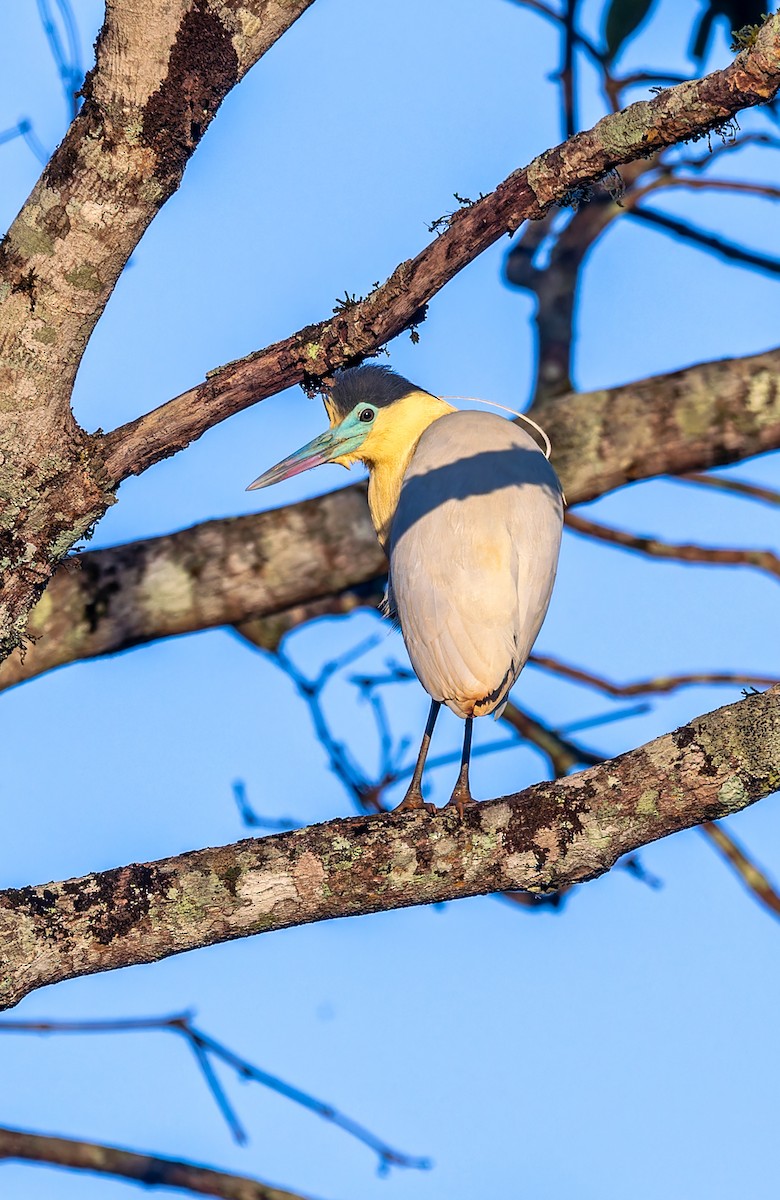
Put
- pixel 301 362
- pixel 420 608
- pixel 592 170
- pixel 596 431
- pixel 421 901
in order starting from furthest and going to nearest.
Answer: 1. pixel 596 431
2. pixel 420 608
3. pixel 421 901
4. pixel 301 362
5. pixel 592 170

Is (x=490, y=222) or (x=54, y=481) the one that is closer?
(x=490, y=222)

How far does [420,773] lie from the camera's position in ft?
15.2

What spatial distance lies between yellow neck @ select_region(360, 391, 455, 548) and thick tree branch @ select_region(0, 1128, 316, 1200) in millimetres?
2359

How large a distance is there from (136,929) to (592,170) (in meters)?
2.07

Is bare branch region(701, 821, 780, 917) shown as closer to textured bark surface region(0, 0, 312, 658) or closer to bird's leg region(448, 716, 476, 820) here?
bird's leg region(448, 716, 476, 820)

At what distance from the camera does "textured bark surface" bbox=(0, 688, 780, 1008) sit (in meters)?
3.14

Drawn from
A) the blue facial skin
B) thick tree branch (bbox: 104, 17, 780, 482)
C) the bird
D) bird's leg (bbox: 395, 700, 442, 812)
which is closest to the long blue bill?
the blue facial skin

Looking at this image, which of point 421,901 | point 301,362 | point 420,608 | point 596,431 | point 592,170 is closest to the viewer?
point 592,170

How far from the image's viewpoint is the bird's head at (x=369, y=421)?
5082 mm

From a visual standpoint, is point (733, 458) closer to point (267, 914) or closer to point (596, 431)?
point (596, 431)

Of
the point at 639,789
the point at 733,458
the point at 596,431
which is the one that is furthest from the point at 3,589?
the point at 733,458

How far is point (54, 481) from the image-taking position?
3.28 meters

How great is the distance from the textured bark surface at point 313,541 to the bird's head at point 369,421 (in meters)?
0.49

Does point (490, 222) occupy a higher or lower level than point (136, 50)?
lower
